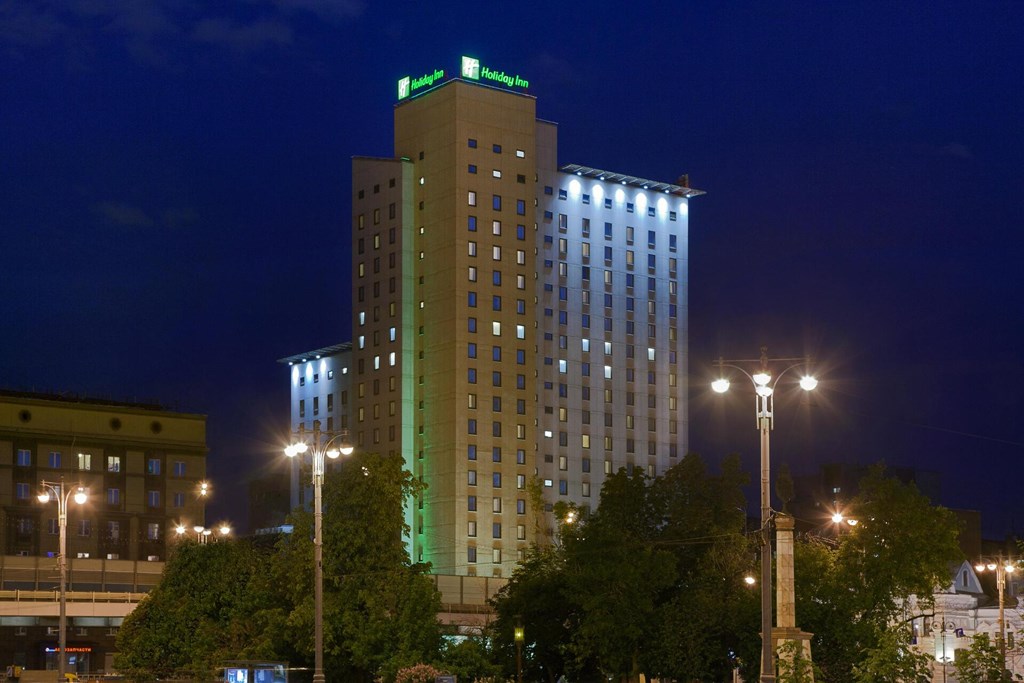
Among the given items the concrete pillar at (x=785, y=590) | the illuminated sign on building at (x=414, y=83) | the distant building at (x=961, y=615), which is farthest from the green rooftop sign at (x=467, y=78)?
the concrete pillar at (x=785, y=590)

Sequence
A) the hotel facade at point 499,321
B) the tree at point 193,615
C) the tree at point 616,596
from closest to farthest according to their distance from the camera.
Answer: the tree at point 616,596, the tree at point 193,615, the hotel facade at point 499,321

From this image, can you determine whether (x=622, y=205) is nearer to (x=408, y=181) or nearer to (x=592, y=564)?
(x=408, y=181)

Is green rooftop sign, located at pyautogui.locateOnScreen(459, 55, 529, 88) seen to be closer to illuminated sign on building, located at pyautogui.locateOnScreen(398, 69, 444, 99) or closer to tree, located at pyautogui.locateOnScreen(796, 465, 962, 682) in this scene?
illuminated sign on building, located at pyautogui.locateOnScreen(398, 69, 444, 99)

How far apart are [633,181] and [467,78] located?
28748mm

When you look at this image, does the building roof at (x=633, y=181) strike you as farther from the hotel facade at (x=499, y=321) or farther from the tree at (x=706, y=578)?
the tree at (x=706, y=578)

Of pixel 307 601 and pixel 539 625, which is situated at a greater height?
pixel 307 601

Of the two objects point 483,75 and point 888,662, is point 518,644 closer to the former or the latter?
point 888,662

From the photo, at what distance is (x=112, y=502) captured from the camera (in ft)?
537

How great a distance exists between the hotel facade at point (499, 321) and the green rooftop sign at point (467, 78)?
22cm

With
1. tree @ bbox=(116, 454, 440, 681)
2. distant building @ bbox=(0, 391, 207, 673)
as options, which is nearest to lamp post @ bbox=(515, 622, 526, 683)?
tree @ bbox=(116, 454, 440, 681)

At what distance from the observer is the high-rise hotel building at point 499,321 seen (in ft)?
551

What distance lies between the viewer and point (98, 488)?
162375 mm

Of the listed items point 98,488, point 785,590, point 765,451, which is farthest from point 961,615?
point 765,451

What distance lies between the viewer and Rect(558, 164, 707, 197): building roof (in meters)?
187
